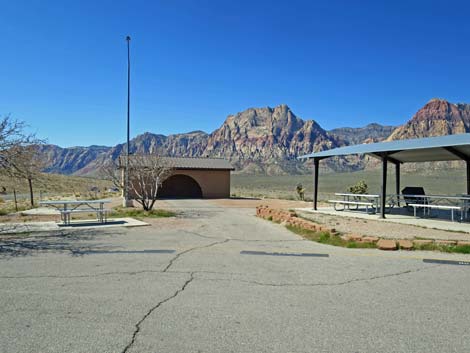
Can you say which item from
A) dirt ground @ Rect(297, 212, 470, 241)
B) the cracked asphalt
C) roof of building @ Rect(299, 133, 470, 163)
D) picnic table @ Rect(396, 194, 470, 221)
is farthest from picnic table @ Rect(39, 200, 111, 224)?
picnic table @ Rect(396, 194, 470, 221)

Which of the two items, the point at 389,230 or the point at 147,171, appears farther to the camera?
the point at 147,171

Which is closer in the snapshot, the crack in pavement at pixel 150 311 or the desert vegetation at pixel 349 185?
the crack in pavement at pixel 150 311

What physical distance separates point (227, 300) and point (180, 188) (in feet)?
95.6

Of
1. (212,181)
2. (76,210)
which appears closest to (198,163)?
(212,181)

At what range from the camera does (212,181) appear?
3247cm

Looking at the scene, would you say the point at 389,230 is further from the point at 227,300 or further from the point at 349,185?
the point at 349,185

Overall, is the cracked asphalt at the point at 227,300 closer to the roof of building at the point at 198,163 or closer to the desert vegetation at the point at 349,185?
the roof of building at the point at 198,163

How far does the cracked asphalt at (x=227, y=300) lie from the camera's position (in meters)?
3.87

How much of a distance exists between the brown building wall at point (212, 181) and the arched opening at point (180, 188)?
4.20 feet

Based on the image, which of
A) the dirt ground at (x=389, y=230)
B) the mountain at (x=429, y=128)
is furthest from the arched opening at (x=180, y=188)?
the mountain at (x=429, y=128)

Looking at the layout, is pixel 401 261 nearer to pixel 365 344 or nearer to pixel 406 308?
pixel 406 308

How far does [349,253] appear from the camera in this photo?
8523mm

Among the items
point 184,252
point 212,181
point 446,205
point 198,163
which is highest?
point 198,163

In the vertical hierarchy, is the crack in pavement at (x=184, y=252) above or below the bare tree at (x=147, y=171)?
Result: below
